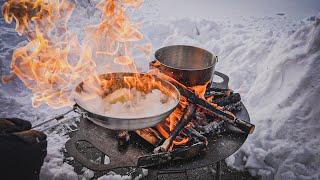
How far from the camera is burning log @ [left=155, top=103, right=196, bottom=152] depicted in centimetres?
282

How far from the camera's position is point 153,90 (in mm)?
3416

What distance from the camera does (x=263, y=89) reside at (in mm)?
5898

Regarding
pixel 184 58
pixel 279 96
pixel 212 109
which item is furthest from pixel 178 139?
pixel 279 96

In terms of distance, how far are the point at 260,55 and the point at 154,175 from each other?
438 cm

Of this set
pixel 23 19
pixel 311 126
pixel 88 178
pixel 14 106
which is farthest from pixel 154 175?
pixel 23 19

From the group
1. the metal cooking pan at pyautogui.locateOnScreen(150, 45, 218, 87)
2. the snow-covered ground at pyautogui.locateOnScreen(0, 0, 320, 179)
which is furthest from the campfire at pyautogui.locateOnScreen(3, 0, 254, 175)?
the snow-covered ground at pyautogui.locateOnScreen(0, 0, 320, 179)

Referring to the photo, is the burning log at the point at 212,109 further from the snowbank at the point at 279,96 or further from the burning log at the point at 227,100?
the snowbank at the point at 279,96

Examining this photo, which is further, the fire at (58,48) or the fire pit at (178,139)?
the fire at (58,48)

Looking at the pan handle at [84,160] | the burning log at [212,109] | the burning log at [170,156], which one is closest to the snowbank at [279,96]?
the burning log at [212,109]

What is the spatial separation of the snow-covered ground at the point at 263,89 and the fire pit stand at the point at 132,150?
4.92 feet

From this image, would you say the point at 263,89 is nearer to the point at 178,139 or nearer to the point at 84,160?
the point at 178,139

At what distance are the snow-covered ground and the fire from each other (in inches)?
15.8

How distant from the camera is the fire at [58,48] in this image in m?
4.11

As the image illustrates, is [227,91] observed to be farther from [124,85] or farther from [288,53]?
[288,53]
